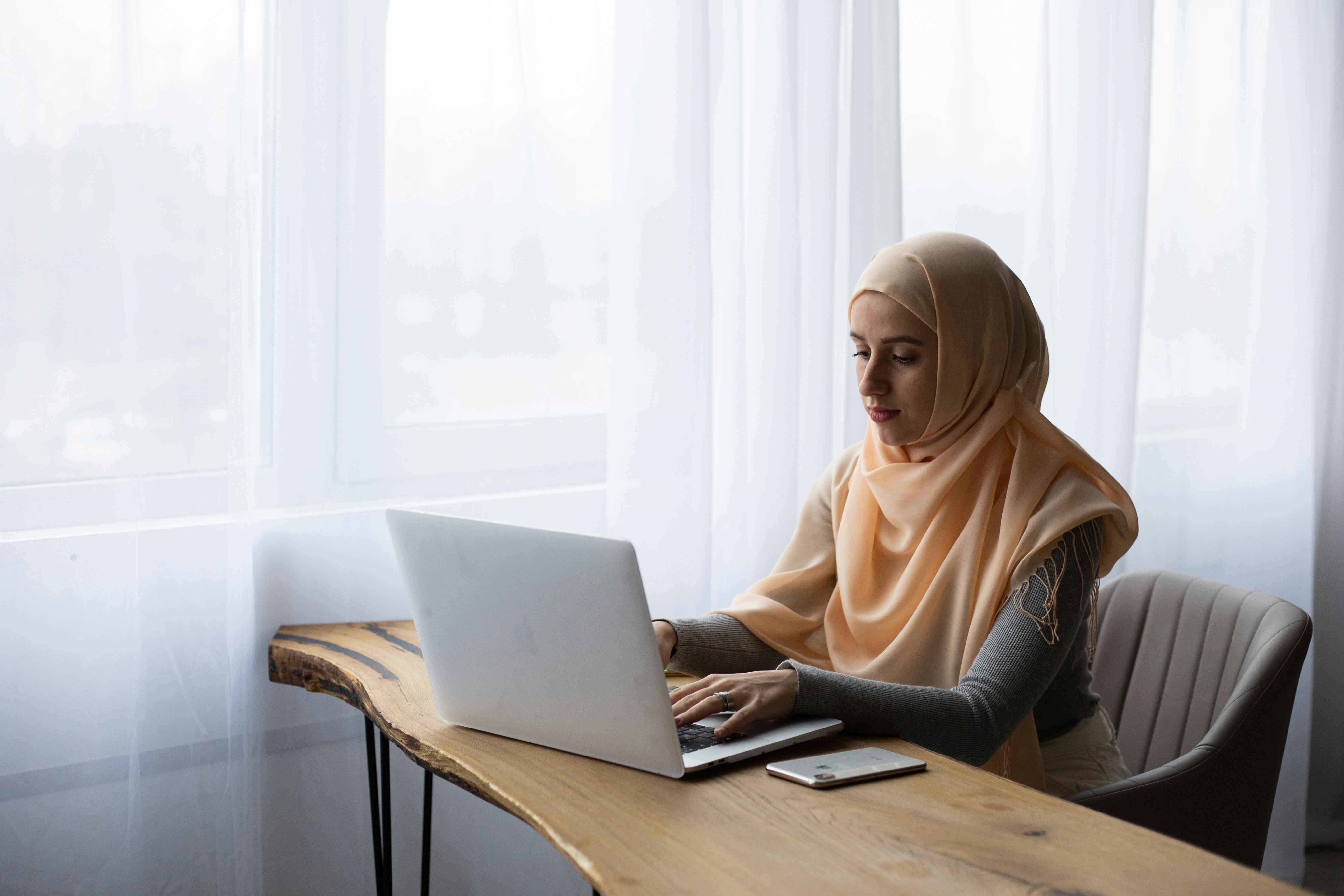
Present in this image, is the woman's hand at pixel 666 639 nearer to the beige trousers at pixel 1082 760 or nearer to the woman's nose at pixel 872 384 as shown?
the woman's nose at pixel 872 384

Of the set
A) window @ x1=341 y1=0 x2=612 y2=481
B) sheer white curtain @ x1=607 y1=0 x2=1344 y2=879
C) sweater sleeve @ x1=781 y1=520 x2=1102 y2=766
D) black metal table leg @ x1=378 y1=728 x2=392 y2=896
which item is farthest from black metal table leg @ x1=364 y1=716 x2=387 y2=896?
sweater sleeve @ x1=781 y1=520 x2=1102 y2=766

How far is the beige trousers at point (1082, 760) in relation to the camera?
4.75ft

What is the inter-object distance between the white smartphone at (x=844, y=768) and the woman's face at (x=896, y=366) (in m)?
0.53

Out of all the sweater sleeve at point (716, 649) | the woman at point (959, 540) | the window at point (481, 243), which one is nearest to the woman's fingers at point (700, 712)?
the woman at point (959, 540)

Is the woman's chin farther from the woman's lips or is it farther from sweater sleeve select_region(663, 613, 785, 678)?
sweater sleeve select_region(663, 613, 785, 678)

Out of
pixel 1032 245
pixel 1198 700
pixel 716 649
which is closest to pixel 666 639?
pixel 716 649

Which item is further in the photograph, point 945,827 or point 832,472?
point 832,472

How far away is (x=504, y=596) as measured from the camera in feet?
3.46

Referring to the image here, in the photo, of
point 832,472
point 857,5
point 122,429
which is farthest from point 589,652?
point 857,5

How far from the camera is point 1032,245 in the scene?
2336 millimetres

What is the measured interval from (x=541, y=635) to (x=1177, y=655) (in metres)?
1.13

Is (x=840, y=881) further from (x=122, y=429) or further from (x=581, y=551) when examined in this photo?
(x=122, y=429)

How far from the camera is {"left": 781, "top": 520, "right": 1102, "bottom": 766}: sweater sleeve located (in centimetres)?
117

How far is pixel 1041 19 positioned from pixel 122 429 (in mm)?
1938
